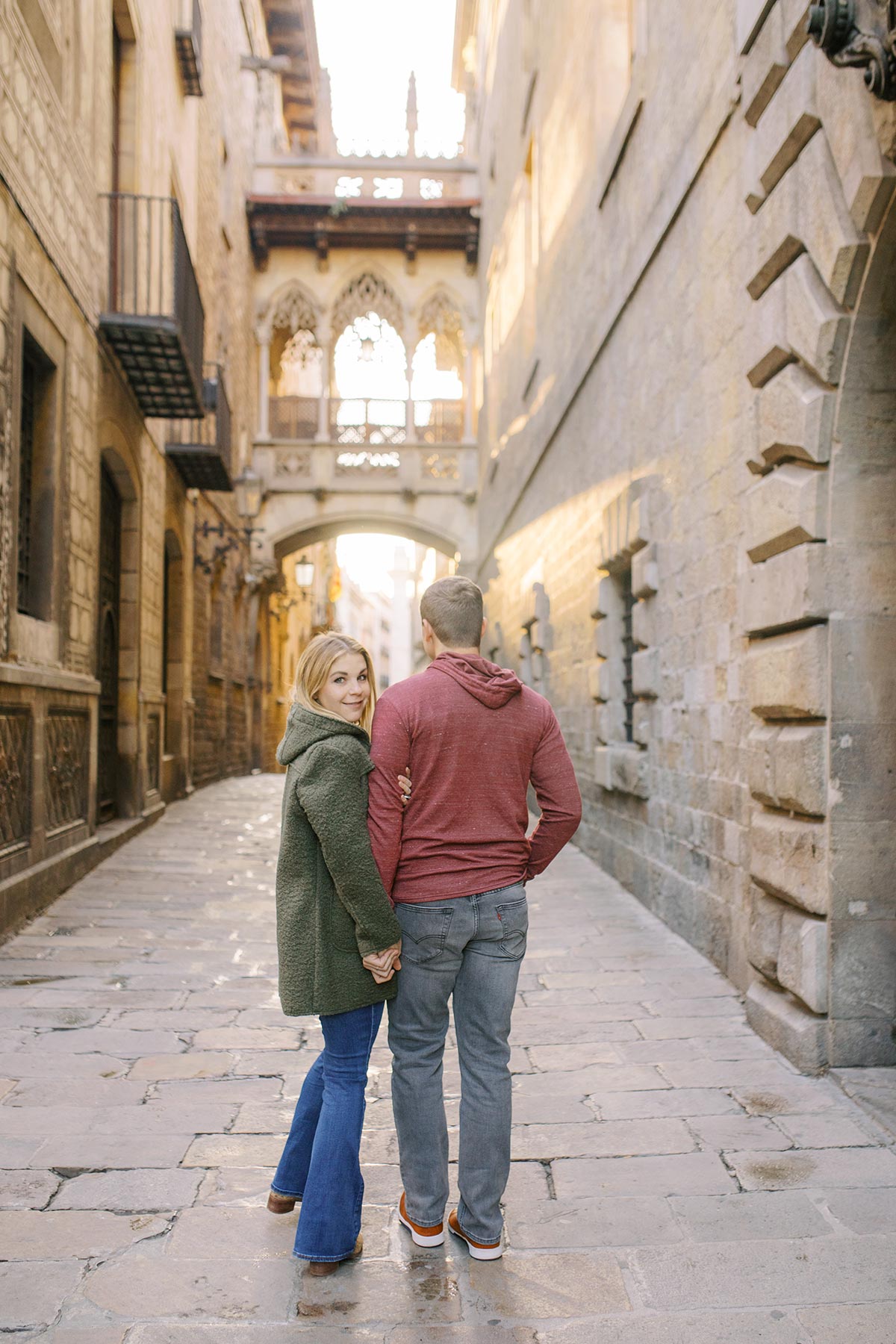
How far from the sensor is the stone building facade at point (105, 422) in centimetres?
653

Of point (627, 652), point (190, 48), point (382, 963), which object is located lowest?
point (382, 963)

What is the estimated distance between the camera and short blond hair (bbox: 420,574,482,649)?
2.67 meters

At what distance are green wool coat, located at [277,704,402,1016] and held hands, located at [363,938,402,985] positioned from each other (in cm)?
2

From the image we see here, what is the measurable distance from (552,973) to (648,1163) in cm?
223

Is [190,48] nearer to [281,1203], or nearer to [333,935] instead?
[333,935]

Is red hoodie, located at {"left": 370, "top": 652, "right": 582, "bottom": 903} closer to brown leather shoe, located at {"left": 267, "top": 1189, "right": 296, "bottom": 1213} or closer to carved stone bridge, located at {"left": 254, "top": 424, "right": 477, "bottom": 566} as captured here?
brown leather shoe, located at {"left": 267, "top": 1189, "right": 296, "bottom": 1213}

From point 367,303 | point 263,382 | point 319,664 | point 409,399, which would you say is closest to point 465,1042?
point 319,664

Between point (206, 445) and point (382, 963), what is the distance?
11.4 m

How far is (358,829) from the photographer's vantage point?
2.49 metres

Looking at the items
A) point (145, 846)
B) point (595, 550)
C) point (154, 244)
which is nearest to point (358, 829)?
point (595, 550)

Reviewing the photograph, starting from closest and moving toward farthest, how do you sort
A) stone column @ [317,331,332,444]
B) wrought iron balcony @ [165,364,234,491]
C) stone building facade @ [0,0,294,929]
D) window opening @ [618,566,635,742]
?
stone building facade @ [0,0,294,929] < window opening @ [618,566,635,742] < wrought iron balcony @ [165,364,234,491] < stone column @ [317,331,332,444]

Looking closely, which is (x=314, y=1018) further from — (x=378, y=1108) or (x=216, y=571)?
(x=216, y=571)

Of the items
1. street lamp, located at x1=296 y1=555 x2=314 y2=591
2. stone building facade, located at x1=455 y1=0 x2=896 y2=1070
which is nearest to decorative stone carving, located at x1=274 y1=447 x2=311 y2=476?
street lamp, located at x1=296 y1=555 x2=314 y2=591

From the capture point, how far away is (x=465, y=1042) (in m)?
2.64
